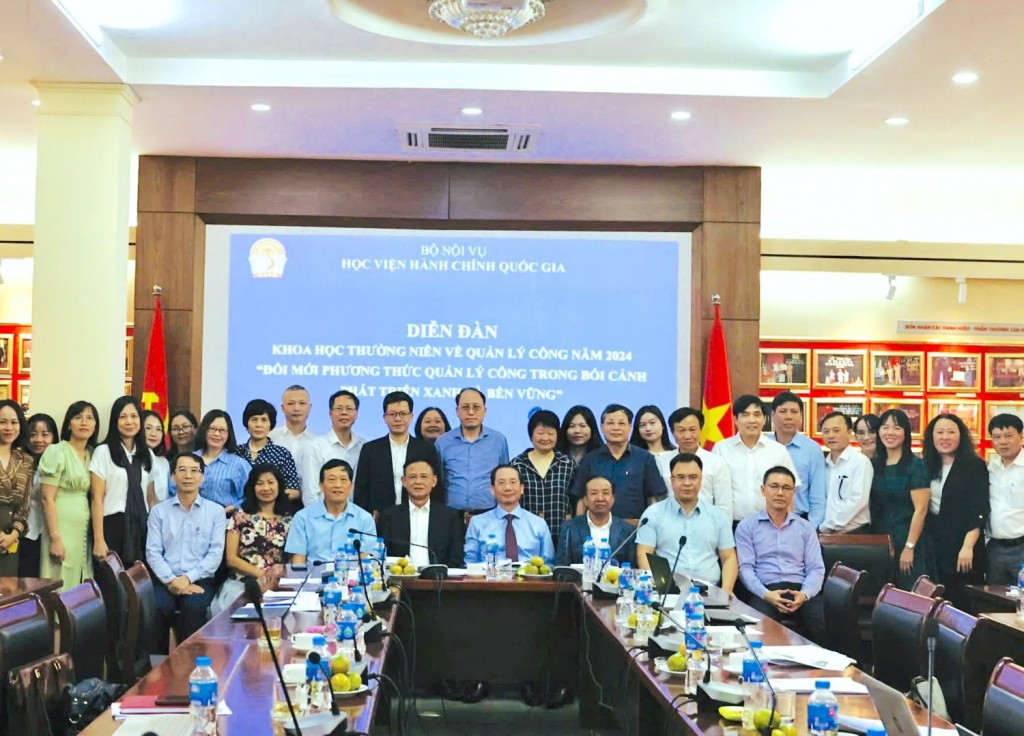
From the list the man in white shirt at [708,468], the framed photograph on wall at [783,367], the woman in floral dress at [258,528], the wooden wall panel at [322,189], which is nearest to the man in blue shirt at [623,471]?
the man in white shirt at [708,468]

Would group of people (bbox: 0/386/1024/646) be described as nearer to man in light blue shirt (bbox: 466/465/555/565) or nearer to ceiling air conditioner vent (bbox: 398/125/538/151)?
man in light blue shirt (bbox: 466/465/555/565)

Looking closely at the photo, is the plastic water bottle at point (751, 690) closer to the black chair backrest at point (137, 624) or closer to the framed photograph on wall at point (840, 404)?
the black chair backrest at point (137, 624)

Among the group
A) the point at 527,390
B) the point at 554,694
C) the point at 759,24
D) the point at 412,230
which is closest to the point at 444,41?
the point at 759,24

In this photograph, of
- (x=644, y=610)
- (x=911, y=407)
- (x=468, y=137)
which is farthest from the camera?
(x=911, y=407)

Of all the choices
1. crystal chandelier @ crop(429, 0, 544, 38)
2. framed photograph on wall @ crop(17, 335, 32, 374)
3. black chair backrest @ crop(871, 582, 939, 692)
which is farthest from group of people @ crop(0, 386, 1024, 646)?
framed photograph on wall @ crop(17, 335, 32, 374)

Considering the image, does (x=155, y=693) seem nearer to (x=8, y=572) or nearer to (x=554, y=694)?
(x=554, y=694)

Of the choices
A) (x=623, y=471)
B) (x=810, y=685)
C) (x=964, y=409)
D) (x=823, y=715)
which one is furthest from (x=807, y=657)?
(x=964, y=409)

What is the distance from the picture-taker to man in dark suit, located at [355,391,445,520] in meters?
6.15

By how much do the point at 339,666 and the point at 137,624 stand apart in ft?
5.17

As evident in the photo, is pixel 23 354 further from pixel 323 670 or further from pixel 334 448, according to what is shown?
pixel 323 670

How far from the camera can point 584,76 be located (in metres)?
6.34

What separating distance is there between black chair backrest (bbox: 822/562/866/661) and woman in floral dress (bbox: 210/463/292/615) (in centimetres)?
260

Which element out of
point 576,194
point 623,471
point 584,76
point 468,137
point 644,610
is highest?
point 584,76

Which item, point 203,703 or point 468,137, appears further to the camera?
point 468,137
